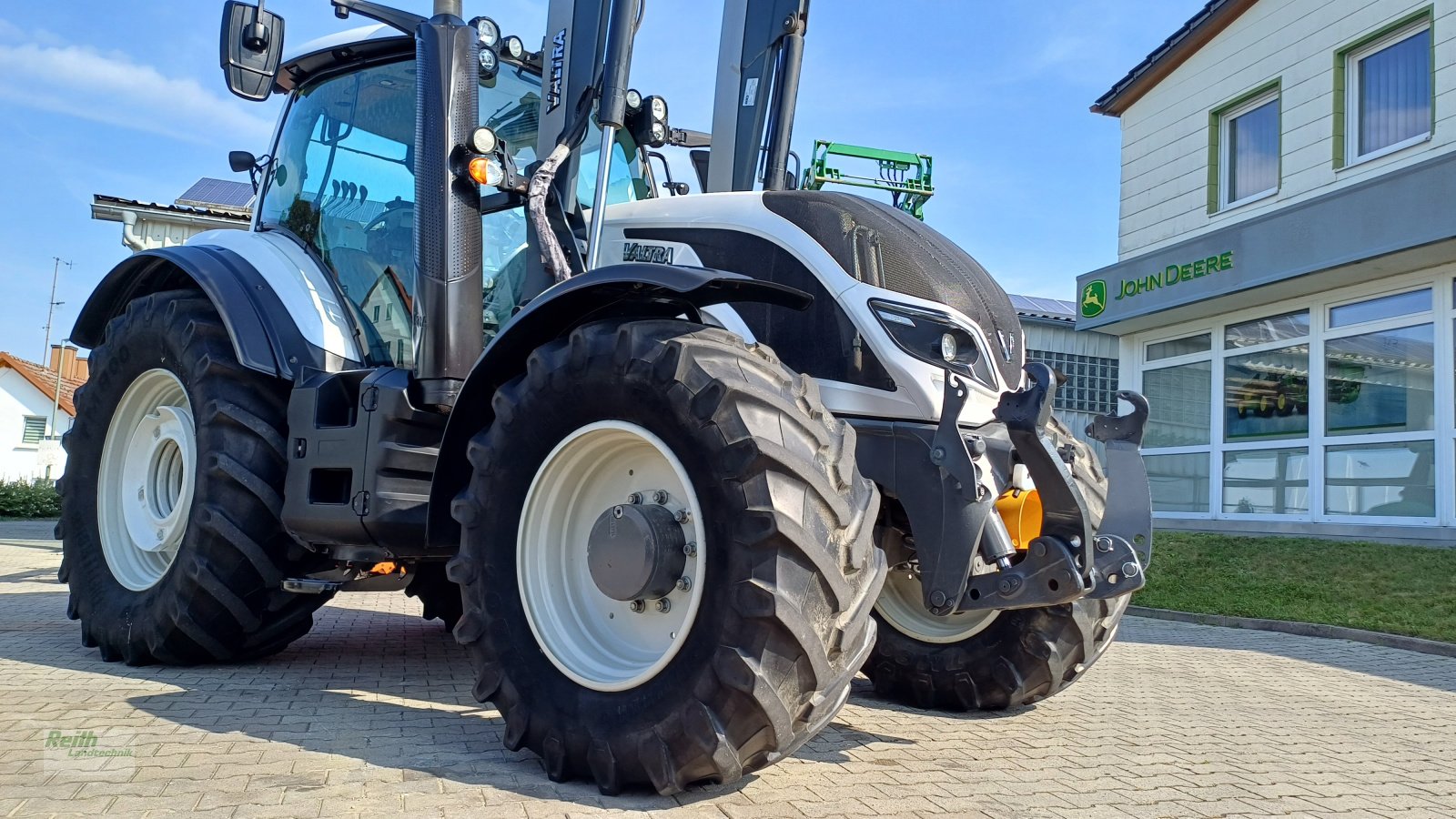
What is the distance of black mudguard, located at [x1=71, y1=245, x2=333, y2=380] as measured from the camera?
186 inches

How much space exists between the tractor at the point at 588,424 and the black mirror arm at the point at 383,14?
0.5 inches

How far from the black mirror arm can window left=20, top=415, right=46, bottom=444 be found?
4711 centimetres

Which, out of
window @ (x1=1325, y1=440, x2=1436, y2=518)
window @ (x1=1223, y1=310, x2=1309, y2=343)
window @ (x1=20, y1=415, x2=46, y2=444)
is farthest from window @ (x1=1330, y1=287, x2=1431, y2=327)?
window @ (x1=20, y1=415, x2=46, y2=444)

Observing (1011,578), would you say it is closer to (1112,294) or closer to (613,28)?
(613,28)

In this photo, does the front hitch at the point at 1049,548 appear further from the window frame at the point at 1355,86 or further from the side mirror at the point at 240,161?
the window frame at the point at 1355,86

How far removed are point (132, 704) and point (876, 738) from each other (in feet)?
9.02

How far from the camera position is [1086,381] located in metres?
25.0

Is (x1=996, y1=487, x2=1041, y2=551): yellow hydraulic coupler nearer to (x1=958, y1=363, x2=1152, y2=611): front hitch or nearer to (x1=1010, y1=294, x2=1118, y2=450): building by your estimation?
(x1=958, y1=363, x2=1152, y2=611): front hitch

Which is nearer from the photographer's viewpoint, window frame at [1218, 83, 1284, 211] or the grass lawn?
the grass lawn

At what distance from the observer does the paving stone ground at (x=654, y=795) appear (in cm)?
293

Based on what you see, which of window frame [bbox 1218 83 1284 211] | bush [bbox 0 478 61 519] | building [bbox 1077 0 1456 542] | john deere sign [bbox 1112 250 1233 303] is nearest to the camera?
building [bbox 1077 0 1456 542]

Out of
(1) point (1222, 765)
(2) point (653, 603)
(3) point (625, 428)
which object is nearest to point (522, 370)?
(3) point (625, 428)

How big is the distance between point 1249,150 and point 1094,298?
3046 mm

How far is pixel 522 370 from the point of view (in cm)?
384
